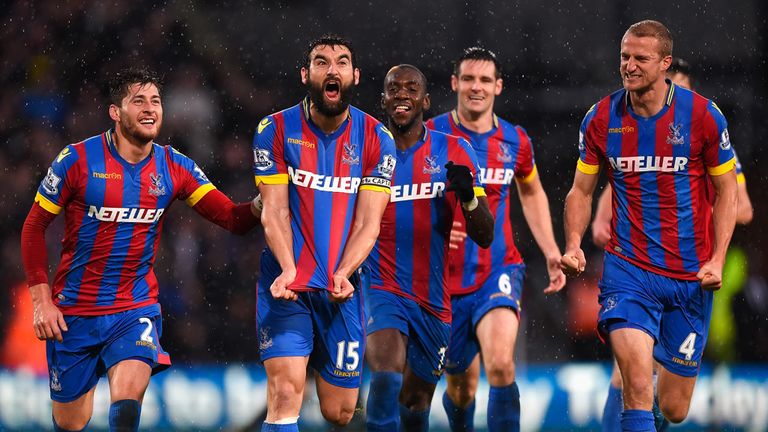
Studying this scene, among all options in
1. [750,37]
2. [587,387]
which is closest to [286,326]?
[587,387]

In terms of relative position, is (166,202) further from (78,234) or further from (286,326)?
(286,326)

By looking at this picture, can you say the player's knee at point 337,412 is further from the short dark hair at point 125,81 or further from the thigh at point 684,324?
the short dark hair at point 125,81

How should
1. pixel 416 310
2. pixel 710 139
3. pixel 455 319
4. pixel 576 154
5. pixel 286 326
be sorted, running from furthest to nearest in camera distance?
pixel 576 154 < pixel 455 319 < pixel 416 310 < pixel 710 139 < pixel 286 326

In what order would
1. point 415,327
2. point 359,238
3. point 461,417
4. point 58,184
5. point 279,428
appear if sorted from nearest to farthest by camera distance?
1. point 279,428
2. point 359,238
3. point 58,184
4. point 415,327
5. point 461,417

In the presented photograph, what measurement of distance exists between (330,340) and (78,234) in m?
1.34

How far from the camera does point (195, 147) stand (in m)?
9.08

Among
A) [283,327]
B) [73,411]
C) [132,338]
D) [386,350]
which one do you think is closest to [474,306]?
[386,350]

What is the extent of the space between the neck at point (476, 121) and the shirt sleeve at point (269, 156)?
1754 millimetres

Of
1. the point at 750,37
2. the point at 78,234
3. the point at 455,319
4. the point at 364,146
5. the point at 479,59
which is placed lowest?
the point at 455,319

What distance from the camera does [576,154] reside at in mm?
9289

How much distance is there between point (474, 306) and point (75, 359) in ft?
7.20

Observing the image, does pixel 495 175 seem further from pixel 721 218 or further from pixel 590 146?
pixel 721 218

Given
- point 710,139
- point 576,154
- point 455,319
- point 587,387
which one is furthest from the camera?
point 576,154

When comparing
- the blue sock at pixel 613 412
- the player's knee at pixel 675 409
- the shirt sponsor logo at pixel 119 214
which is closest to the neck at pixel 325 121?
the shirt sponsor logo at pixel 119 214
